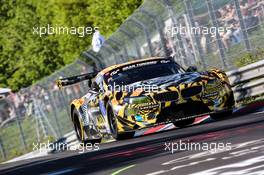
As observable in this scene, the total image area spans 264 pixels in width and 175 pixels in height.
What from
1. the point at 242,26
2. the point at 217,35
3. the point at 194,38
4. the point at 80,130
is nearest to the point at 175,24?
the point at 194,38

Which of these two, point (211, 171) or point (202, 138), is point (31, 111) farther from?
point (211, 171)

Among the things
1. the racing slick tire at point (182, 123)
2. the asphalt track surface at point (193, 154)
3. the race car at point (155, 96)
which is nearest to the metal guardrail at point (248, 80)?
the racing slick tire at point (182, 123)

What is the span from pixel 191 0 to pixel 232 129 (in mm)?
6723

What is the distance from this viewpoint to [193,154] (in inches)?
410

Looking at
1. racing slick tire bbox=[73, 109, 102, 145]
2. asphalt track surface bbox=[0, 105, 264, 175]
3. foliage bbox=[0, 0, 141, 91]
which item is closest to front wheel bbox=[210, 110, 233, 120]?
asphalt track surface bbox=[0, 105, 264, 175]

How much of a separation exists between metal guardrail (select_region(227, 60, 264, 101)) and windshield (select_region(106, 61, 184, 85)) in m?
1.84

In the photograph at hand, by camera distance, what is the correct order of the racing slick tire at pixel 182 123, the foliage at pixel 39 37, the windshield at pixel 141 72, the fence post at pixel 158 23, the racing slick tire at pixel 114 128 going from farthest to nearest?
the foliage at pixel 39 37
the fence post at pixel 158 23
the racing slick tire at pixel 182 123
the windshield at pixel 141 72
the racing slick tire at pixel 114 128

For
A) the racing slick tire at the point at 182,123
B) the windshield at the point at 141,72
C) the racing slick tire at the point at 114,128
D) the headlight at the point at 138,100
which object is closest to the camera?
the headlight at the point at 138,100

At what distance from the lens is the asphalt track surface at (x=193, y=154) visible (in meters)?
8.82

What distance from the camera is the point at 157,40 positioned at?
21.5 meters

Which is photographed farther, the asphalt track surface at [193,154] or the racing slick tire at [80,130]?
the racing slick tire at [80,130]

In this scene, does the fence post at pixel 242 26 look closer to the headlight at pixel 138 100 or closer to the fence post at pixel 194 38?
the fence post at pixel 194 38

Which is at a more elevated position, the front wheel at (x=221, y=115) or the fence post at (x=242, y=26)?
the fence post at (x=242, y=26)

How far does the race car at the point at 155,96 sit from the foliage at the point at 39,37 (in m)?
19.7
